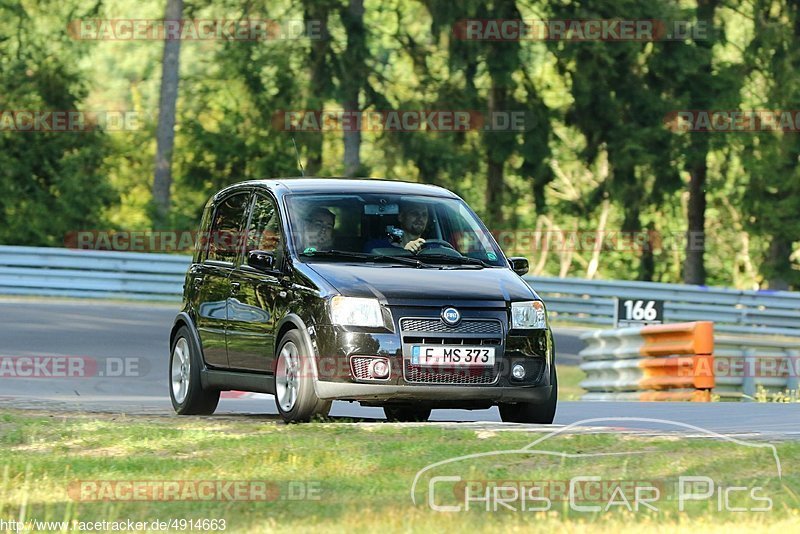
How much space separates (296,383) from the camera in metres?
11.3

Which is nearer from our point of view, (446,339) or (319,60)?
(446,339)

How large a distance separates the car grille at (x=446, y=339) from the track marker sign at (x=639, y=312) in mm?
10171

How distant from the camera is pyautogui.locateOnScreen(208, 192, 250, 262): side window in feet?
42.9

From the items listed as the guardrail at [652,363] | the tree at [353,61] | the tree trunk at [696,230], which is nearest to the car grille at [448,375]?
the guardrail at [652,363]

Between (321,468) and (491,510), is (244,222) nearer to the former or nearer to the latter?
(321,468)

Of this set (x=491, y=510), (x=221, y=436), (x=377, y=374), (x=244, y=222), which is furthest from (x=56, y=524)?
(x=244, y=222)

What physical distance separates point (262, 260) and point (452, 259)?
1.39 m

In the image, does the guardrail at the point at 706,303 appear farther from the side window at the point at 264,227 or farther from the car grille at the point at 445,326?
the car grille at the point at 445,326

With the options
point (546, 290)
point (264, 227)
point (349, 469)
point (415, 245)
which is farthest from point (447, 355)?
point (546, 290)

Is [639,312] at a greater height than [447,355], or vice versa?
[447,355]

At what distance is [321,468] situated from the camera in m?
8.66

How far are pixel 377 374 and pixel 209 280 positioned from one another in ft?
8.82

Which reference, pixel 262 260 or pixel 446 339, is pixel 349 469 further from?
pixel 262 260

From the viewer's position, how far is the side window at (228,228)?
1308cm
